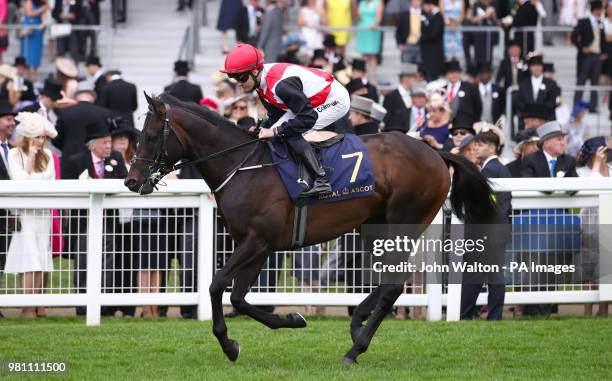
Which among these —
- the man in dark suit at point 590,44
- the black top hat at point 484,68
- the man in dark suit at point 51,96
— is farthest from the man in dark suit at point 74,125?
the man in dark suit at point 590,44

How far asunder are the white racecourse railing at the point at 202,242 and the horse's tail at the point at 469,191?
0.58 m

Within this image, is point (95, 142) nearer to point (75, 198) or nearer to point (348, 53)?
point (75, 198)

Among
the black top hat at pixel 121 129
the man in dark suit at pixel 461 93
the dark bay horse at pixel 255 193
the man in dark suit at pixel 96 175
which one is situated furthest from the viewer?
the man in dark suit at pixel 461 93

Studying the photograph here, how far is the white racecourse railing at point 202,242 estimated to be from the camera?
1112 cm

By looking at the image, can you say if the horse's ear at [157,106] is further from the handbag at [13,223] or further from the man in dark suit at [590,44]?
the man in dark suit at [590,44]

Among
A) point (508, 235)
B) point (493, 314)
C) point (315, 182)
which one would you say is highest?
point (315, 182)

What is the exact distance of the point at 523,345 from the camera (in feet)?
33.7

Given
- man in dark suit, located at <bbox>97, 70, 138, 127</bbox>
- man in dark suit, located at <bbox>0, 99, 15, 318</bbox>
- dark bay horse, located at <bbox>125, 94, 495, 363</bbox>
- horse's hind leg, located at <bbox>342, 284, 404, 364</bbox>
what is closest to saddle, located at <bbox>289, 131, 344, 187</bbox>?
dark bay horse, located at <bbox>125, 94, 495, 363</bbox>

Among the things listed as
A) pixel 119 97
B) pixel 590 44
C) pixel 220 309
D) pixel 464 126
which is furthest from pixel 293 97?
pixel 590 44

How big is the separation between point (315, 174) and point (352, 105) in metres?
4.58

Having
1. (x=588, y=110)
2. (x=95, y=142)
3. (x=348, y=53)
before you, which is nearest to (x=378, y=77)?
(x=348, y=53)

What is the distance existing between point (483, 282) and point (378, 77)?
9921 mm

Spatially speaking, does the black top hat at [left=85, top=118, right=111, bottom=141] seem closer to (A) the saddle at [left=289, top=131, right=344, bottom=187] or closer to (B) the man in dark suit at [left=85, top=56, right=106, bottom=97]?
(A) the saddle at [left=289, top=131, right=344, bottom=187]

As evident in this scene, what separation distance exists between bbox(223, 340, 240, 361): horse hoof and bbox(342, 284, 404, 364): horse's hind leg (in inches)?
30.3
